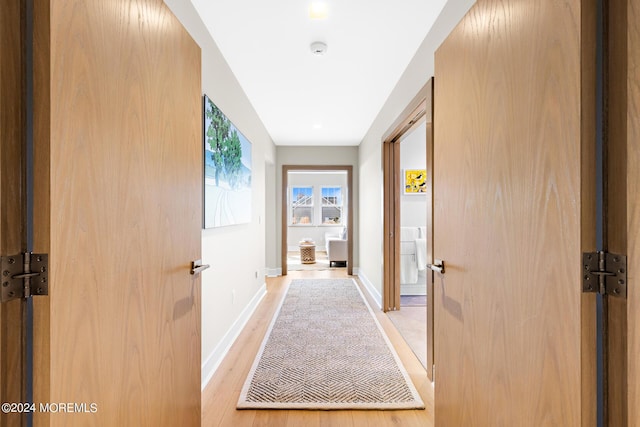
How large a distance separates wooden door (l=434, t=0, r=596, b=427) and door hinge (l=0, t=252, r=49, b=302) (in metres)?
1.22

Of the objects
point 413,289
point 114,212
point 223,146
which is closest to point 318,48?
point 223,146

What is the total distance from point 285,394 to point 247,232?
6.40ft

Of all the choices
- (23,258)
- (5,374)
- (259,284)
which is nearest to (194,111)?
(23,258)

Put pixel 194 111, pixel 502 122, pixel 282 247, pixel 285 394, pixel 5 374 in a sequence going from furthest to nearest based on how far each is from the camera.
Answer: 1. pixel 282 247
2. pixel 285 394
3. pixel 194 111
4. pixel 502 122
5. pixel 5 374

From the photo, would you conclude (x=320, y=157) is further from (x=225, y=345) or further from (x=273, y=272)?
(x=225, y=345)

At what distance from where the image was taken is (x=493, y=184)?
1.06 metres

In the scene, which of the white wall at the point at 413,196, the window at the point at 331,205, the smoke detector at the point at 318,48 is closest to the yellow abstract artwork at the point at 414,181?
the white wall at the point at 413,196

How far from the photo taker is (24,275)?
70 centimetres

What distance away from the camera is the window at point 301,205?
9750 millimetres

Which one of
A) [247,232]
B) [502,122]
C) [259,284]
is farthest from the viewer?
[259,284]

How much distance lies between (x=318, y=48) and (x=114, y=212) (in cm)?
204

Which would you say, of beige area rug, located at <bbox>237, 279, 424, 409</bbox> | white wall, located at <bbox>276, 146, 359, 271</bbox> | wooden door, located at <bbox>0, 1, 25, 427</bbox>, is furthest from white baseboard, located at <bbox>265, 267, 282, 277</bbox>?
wooden door, located at <bbox>0, 1, 25, 427</bbox>

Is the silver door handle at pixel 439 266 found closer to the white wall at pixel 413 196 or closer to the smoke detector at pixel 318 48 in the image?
the smoke detector at pixel 318 48

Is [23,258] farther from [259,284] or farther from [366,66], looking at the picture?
[259,284]
